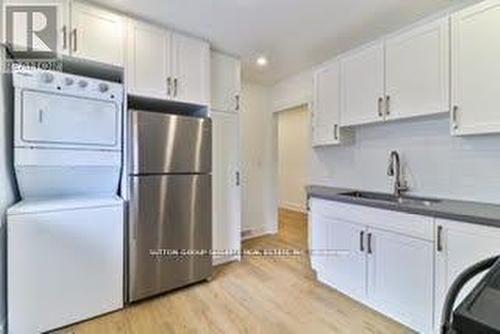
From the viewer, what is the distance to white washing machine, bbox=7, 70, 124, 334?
6.23ft

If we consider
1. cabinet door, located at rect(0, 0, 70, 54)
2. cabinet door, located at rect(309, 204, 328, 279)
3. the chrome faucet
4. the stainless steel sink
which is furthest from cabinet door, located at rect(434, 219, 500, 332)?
cabinet door, located at rect(0, 0, 70, 54)

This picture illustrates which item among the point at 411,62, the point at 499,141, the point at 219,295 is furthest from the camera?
the point at 219,295

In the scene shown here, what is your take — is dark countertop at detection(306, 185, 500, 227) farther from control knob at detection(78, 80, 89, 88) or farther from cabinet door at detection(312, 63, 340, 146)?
control knob at detection(78, 80, 89, 88)

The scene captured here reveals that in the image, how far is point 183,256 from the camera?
263 centimetres

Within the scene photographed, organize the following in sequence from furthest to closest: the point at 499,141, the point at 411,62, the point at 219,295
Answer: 1. the point at 219,295
2. the point at 411,62
3. the point at 499,141

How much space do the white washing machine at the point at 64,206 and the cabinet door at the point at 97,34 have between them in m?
0.24

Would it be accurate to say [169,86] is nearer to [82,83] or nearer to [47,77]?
[82,83]

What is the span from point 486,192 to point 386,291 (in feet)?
3.44

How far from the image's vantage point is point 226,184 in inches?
131

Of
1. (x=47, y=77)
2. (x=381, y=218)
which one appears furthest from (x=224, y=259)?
(x=47, y=77)

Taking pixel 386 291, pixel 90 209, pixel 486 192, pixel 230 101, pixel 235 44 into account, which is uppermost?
pixel 235 44

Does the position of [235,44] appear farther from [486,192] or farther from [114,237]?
[486,192]

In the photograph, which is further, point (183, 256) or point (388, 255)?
Answer: point (183, 256)

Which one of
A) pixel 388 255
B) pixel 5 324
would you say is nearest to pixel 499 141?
pixel 388 255
